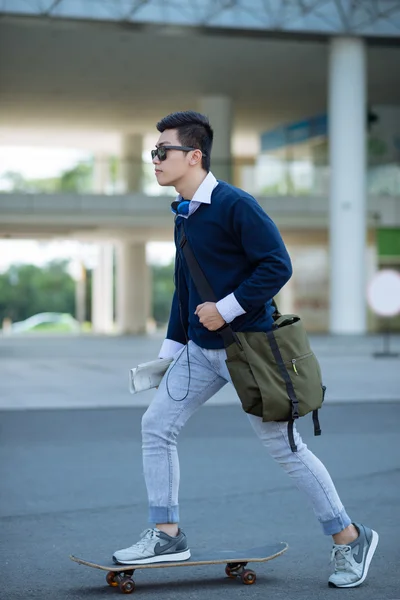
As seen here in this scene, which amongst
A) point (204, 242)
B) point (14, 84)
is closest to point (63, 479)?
Result: point (204, 242)

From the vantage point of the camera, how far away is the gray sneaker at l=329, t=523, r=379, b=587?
435 centimetres

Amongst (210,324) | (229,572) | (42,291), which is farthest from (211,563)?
(42,291)

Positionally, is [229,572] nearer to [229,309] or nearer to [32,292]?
[229,309]

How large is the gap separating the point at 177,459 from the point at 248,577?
22.6 inches

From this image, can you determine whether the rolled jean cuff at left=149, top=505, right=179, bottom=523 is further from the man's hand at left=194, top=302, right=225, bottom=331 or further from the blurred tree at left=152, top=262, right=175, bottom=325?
the blurred tree at left=152, top=262, right=175, bottom=325

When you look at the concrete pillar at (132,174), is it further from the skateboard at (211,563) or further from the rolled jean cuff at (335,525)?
the rolled jean cuff at (335,525)

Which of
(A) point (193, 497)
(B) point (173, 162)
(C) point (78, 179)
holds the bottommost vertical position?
(A) point (193, 497)

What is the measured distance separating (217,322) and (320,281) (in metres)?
38.3

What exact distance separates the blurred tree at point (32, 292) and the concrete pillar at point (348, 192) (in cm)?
5254

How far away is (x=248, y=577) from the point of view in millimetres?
4414

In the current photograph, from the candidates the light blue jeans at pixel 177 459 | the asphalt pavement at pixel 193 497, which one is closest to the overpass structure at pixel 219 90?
the asphalt pavement at pixel 193 497

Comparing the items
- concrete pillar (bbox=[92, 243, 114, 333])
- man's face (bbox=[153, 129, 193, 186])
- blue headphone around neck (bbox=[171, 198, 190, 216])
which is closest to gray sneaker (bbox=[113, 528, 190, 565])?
blue headphone around neck (bbox=[171, 198, 190, 216])

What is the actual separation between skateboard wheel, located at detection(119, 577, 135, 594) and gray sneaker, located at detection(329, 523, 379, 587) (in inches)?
32.0

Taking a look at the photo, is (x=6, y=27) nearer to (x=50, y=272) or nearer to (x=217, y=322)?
(x=217, y=322)
